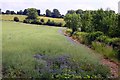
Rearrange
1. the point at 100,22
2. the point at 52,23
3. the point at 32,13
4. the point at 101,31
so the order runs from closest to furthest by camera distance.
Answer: the point at 101,31, the point at 100,22, the point at 32,13, the point at 52,23

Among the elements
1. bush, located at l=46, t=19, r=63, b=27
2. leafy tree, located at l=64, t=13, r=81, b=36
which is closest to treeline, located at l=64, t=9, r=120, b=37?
leafy tree, located at l=64, t=13, r=81, b=36

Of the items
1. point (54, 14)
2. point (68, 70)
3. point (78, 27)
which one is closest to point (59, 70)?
point (68, 70)

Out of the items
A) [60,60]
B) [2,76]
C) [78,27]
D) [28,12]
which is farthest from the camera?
[28,12]

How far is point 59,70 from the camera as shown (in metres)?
7.00

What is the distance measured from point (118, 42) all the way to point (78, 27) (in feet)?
61.0

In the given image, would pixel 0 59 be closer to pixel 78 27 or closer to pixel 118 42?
pixel 118 42

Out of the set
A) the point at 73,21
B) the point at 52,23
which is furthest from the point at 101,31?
the point at 52,23

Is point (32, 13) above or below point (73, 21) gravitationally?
above

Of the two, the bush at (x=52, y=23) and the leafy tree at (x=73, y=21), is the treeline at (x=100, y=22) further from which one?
the bush at (x=52, y=23)

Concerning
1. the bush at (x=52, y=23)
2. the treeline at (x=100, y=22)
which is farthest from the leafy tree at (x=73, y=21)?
the bush at (x=52, y=23)

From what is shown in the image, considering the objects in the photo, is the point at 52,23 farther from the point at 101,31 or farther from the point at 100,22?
the point at 101,31

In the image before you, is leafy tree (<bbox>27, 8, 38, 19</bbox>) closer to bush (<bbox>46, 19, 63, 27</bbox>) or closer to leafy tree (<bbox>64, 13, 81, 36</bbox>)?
bush (<bbox>46, 19, 63, 27</bbox>)

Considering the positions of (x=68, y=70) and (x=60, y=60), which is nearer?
(x=68, y=70)

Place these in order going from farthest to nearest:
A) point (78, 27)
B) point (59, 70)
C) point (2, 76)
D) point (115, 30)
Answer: point (78, 27), point (115, 30), point (59, 70), point (2, 76)
